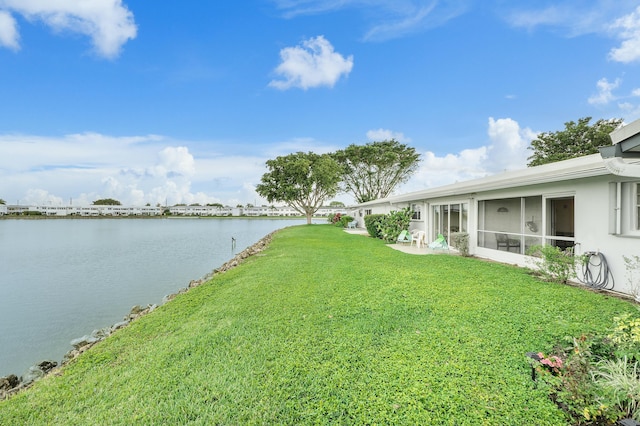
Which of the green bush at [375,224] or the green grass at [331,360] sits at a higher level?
the green bush at [375,224]

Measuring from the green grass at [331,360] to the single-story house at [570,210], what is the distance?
1155 millimetres

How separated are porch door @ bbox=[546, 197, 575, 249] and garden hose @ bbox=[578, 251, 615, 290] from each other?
0.60 meters

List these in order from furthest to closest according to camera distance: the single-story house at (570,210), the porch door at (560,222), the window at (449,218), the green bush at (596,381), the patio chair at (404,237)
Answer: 1. the patio chair at (404,237)
2. the window at (449,218)
3. the porch door at (560,222)
4. the single-story house at (570,210)
5. the green bush at (596,381)

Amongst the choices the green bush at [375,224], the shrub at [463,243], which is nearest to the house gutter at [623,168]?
the shrub at [463,243]

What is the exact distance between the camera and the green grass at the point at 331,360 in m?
2.58

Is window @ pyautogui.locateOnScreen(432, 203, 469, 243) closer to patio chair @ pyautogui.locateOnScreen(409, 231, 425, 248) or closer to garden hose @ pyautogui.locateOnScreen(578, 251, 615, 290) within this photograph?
patio chair @ pyautogui.locateOnScreen(409, 231, 425, 248)

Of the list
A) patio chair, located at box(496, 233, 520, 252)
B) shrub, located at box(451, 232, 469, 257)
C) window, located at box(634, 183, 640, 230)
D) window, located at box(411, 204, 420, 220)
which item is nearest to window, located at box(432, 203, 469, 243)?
shrub, located at box(451, 232, 469, 257)

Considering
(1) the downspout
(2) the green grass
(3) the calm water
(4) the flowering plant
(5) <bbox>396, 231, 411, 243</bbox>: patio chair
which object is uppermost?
(1) the downspout

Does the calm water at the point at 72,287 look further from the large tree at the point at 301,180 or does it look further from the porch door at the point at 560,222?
the large tree at the point at 301,180

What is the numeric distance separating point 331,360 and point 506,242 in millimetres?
7666

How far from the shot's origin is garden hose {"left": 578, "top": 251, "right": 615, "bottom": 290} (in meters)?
5.82

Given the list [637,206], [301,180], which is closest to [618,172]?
[637,206]

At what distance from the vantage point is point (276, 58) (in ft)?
56.9

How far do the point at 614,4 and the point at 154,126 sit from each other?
2614cm
